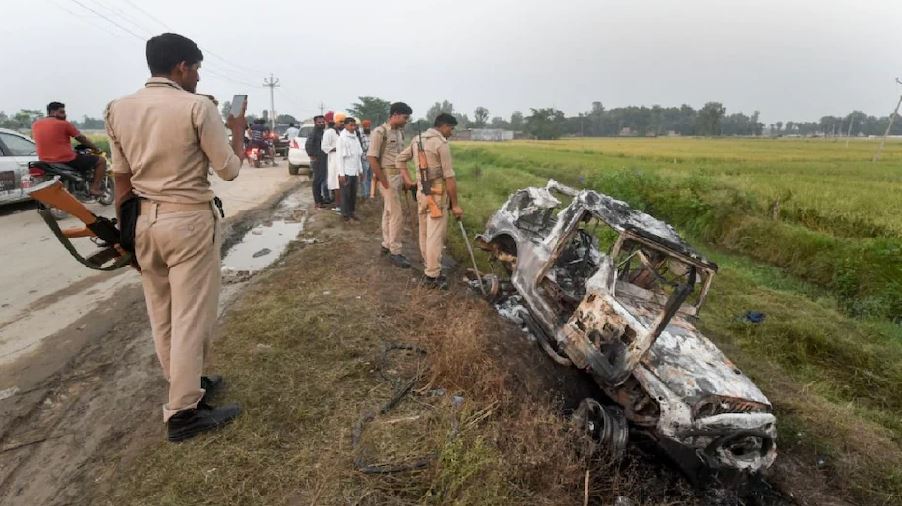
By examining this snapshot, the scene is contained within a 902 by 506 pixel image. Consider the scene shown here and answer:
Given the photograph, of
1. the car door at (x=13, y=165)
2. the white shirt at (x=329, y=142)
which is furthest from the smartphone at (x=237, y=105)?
the car door at (x=13, y=165)

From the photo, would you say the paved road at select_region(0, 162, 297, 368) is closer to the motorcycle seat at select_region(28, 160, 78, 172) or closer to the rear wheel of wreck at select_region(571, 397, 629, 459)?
the motorcycle seat at select_region(28, 160, 78, 172)

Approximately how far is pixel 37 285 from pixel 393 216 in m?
3.89

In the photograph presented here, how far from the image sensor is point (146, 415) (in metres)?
3.11

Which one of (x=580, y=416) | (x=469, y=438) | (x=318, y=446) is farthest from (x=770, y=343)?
(x=318, y=446)

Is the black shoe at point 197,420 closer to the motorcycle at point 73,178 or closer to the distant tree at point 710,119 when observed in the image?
the motorcycle at point 73,178

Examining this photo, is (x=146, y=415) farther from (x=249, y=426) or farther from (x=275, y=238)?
(x=275, y=238)

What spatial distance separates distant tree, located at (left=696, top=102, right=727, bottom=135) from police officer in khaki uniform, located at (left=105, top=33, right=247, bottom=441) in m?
79.1

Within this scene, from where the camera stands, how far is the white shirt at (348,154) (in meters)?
8.00

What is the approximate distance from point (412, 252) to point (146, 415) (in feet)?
15.6

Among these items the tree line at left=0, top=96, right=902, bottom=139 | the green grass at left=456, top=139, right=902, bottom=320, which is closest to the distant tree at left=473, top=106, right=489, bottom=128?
the tree line at left=0, top=96, right=902, bottom=139

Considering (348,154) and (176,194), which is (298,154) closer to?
(348,154)

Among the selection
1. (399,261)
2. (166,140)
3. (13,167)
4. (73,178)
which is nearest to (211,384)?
(166,140)

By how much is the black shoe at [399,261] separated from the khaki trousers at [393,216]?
2.7 inches

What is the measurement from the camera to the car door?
323 inches
